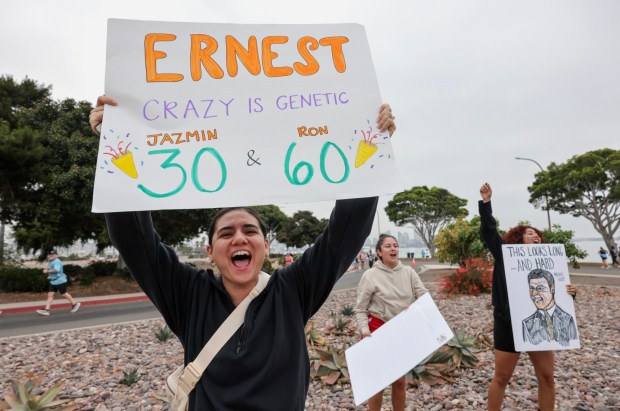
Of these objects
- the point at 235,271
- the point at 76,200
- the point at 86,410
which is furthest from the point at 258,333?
the point at 76,200

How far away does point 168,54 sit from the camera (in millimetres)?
1615

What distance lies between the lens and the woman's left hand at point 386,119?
161cm

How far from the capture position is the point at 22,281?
13.9 metres

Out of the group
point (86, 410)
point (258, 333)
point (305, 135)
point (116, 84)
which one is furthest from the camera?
point (86, 410)

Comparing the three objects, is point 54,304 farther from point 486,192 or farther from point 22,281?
point 486,192

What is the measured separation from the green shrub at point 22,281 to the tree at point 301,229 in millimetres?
35976

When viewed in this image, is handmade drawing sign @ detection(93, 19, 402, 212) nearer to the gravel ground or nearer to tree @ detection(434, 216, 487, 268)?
the gravel ground

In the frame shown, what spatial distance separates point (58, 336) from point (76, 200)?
26.7 feet

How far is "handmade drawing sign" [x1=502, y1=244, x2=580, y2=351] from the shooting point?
9.42ft

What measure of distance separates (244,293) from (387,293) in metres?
Result: 2.13

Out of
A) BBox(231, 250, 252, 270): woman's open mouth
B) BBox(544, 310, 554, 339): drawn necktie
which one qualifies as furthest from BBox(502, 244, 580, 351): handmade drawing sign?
BBox(231, 250, 252, 270): woman's open mouth

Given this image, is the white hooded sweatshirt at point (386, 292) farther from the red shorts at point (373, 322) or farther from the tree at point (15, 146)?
the tree at point (15, 146)

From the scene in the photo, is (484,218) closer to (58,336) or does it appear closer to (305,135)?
(305,135)

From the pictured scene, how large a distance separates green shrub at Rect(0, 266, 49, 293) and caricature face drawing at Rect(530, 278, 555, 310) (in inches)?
654
